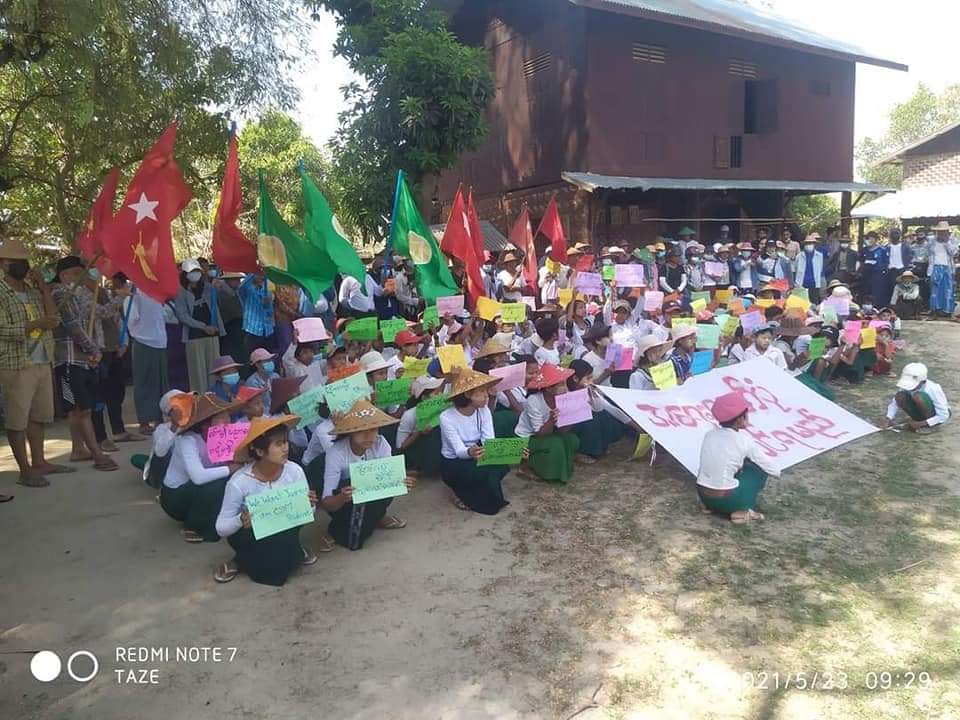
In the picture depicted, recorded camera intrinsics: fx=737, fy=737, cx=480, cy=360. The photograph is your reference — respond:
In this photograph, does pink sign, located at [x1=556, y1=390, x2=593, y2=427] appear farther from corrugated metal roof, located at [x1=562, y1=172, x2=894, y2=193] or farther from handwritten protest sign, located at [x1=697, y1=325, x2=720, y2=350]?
corrugated metal roof, located at [x1=562, y1=172, x2=894, y2=193]

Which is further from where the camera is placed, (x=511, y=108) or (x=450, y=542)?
(x=511, y=108)

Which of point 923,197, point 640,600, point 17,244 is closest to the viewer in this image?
point 640,600

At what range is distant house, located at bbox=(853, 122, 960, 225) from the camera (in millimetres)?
19406

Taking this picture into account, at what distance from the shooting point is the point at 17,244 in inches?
213

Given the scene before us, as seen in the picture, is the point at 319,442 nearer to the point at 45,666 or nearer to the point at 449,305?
the point at 45,666

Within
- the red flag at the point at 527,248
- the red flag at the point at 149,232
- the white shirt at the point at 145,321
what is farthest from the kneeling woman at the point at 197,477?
the red flag at the point at 527,248

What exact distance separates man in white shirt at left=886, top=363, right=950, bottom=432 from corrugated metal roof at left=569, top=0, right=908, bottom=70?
30.0ft

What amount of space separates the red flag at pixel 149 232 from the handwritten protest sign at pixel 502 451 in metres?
2.44

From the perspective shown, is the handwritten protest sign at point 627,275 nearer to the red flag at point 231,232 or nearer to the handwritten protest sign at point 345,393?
the red flag at point 231,232

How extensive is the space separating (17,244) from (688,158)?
13.7 m

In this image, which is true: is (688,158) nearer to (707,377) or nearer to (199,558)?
(707,377)

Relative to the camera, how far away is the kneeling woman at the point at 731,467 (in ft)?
16.0

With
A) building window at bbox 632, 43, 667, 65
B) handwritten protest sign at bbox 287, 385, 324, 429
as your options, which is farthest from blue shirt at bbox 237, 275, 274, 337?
building window at bbox 632, 43, 667, 65

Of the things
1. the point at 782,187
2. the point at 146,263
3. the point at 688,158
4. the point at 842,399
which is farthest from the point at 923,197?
the point at 146,263
